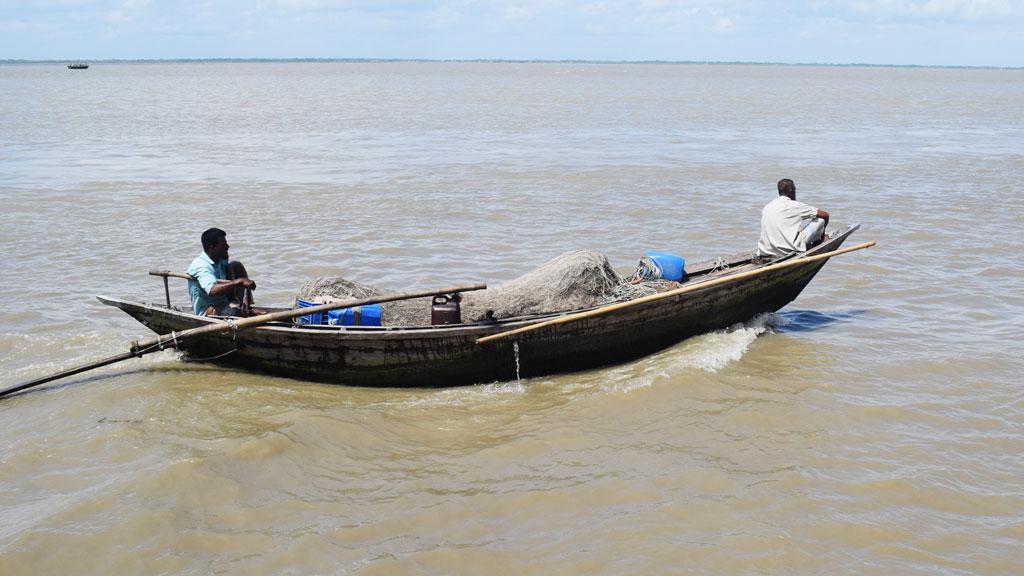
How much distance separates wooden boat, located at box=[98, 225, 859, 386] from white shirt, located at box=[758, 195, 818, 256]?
3.37 ft

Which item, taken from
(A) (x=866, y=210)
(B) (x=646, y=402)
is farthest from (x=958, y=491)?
(A) (x=866, y=210)

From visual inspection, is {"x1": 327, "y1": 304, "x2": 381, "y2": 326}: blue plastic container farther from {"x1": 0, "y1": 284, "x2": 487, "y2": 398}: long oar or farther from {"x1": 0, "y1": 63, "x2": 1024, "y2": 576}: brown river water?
{"x1": 0, "y1": 63, "x2": 1024, "y2": 576}: brown river water

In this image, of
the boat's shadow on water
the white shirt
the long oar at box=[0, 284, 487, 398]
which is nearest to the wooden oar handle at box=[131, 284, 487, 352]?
the long oar at box=[0, 284, 487, 398]

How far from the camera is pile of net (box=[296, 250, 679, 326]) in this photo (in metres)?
7.78

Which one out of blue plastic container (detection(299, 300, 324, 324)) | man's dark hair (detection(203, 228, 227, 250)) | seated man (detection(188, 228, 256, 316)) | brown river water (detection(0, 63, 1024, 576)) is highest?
man's dark hair (detection(203, 228, 227, 250))

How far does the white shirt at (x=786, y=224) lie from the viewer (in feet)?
29.2

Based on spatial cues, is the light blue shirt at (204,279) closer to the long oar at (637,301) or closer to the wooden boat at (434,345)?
the wooden boat at (434,345)

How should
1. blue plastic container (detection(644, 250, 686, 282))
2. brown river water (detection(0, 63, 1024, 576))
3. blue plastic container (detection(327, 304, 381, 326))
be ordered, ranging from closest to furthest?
brown river water (detection(0, 63, 1024, 576)) → blue plastic container (detection(327, 304, 381, 326)) → blue plastic container (detection(644, 250, 686, 282))

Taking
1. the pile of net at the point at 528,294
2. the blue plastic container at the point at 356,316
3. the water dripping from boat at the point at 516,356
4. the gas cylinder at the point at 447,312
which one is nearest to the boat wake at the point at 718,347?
the pile of net at the point at 528,294

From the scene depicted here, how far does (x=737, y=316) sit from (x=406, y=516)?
4.52m

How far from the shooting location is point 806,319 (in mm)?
9797

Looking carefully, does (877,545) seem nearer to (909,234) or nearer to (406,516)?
(406,516)

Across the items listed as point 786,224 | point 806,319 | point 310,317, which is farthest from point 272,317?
point 806,319

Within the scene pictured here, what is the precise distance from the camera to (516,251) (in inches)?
515
